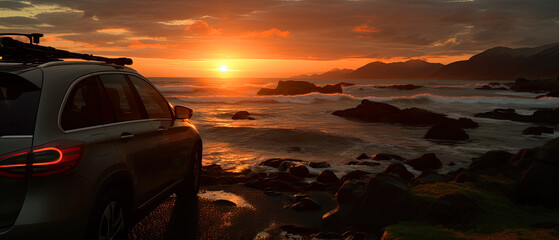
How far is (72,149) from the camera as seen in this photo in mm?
2852

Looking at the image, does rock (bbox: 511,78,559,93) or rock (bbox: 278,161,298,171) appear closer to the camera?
rock (bbox: 278,161,298,171)

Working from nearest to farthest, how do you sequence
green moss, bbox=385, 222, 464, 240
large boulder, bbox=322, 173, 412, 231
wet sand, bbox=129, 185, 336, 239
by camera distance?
green moss, bbox=385, 222, 464, 240
wet sand, bbox=129, 185, 336, 239
large boulder, bbox=322, 173, 412, 231

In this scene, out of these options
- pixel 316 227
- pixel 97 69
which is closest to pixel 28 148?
pixel 97 69

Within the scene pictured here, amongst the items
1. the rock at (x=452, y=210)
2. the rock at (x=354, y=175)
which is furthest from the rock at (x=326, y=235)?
the rock at (x=354, y=175)

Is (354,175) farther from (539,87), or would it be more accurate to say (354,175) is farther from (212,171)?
(539,87)

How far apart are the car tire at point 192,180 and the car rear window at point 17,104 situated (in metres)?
2.90

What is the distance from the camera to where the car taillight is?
2.56 meters

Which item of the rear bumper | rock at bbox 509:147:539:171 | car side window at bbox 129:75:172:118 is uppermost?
car side window at bbox 129:75:172:118

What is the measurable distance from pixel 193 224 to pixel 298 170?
4141mm

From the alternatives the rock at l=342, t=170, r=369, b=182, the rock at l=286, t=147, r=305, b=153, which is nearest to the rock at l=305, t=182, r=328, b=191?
the rock at l=342, t=170, r=369, b=182

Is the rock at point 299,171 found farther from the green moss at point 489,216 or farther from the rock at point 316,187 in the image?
the green moss at point 489,216

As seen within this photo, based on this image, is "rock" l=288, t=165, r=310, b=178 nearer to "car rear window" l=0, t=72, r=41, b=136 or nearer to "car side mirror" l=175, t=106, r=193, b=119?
"car side mirror" l=175, t=106, r=193, b=119

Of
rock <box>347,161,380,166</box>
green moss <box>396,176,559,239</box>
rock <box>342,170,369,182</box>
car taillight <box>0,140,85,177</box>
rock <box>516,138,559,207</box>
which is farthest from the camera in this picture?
rock <box>347,161,380,166</box>

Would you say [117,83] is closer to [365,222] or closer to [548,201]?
[365,222]
